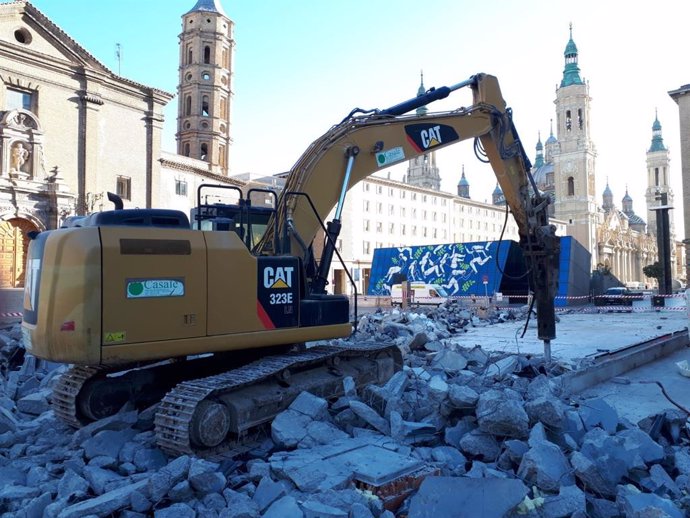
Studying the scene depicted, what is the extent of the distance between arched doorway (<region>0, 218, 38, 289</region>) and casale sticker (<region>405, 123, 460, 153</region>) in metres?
24.7

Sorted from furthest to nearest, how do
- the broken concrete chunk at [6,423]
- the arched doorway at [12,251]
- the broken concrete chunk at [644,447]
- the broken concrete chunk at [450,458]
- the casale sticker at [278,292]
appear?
the arched doorway at [12,251] < the broken concrete chunk at [6,423] < the casale sticker at [278,292] < the broken concrete chunk at [644,447] < the broken concrete chunk at [450,458]

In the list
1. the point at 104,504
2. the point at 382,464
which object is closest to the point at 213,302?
the point at 104,504

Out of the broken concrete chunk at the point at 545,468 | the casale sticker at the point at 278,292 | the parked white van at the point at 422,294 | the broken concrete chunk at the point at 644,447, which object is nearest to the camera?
the broken concrete chunk at the point at 545,468

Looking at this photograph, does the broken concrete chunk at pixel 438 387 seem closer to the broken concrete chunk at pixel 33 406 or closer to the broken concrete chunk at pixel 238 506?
the broken concrete chunk at pixel 238 506

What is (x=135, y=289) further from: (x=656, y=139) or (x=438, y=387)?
(x=656, y=139)

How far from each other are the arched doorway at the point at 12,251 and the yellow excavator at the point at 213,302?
2430cm

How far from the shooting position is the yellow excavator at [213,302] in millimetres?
4969

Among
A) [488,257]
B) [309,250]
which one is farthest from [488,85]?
[488,257]

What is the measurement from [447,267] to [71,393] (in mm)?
31763

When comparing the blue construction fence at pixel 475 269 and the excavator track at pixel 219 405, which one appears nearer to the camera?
the excavator track at pixel 219 405

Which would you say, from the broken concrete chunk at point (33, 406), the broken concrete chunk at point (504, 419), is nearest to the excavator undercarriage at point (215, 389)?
the broken concrete chunk at point (33, 406)

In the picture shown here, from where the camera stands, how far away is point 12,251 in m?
27.5

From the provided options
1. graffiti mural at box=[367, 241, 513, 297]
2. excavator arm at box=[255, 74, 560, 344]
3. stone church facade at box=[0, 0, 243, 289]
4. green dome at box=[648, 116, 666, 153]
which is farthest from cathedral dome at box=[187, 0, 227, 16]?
green dome at box=[648, 116, 666, 153]

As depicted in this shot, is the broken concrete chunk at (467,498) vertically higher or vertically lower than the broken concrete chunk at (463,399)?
lower
